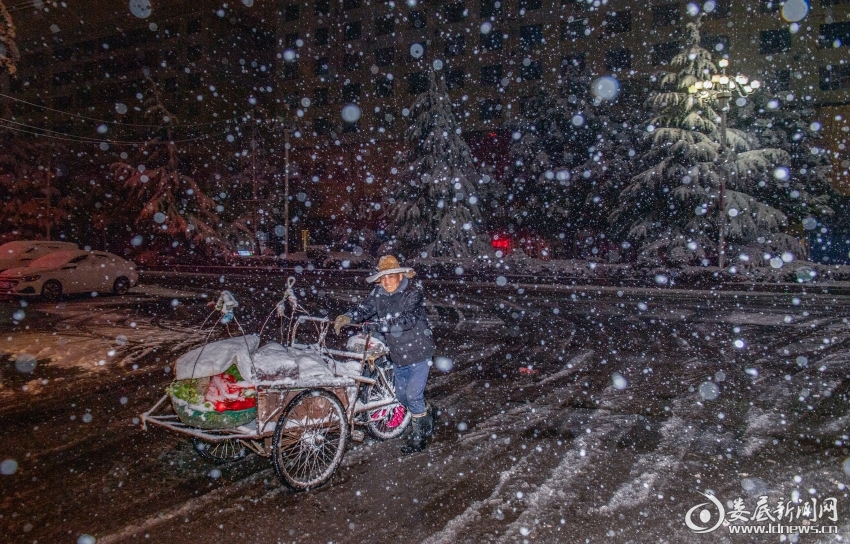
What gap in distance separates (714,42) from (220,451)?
4811cm

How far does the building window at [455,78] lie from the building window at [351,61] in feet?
30.8

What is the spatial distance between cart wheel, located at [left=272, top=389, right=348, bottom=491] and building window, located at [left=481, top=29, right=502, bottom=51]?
153ft

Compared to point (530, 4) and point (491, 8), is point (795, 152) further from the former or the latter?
point (491, 8)

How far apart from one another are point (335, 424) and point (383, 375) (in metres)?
0.81

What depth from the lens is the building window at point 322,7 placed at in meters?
51.5

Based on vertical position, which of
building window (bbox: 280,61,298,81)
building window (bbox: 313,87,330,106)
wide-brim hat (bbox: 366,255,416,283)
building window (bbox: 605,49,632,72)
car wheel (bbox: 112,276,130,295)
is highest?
building window (bbox: 280,61,298,81)

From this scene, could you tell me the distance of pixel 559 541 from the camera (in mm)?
3594

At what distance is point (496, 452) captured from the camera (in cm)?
514

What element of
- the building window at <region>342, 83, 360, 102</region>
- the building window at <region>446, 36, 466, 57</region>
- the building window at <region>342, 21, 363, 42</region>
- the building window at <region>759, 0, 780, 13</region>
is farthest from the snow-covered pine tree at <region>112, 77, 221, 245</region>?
the building window at <region>759, 0, 780, 13</region>

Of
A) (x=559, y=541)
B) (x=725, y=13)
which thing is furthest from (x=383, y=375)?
(x=725, y=13)

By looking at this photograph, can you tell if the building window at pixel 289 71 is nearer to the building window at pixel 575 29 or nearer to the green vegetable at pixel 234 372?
the building window at pixel 575 29

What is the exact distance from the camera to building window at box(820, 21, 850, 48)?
1516 inches

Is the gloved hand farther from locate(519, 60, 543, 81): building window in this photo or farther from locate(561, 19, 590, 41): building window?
locate(561, 19, 590, 41): building window

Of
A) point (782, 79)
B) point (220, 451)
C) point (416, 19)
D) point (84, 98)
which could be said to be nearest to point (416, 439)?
point (220, 451)
